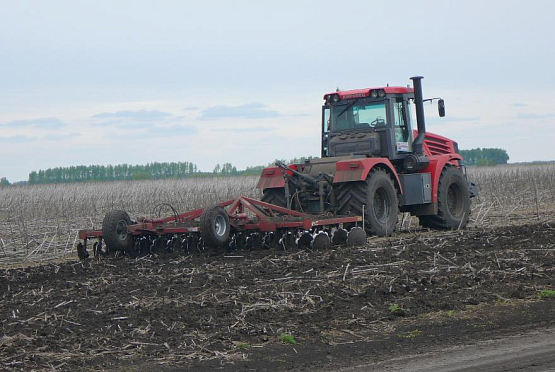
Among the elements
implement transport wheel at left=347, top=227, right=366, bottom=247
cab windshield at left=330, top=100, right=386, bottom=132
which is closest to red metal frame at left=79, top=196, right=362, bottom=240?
implement transport wheel at left=347, top=227, right=366, bottom=247

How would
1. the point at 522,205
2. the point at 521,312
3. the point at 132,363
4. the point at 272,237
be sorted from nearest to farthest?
the point at 132,363
the point at 521,312
the point at 272,237
the point at 522,205

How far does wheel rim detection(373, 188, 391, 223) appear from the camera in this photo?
50.2ft

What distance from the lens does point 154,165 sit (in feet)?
210

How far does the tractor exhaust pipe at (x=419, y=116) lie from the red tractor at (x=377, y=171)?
1cm

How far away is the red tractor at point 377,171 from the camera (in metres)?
14.7

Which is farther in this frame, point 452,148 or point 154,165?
point 154,165

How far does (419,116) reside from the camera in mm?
16500

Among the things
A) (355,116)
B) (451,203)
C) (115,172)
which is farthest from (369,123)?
(115,172)

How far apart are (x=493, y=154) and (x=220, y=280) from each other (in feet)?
252

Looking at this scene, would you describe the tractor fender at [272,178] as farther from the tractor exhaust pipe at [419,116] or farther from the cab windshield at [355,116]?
the tractor exhaust pipe at [419,116]

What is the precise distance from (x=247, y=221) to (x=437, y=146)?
5844 mm

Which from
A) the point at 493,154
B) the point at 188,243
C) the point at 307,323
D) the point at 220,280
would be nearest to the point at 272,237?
the point at 188,243

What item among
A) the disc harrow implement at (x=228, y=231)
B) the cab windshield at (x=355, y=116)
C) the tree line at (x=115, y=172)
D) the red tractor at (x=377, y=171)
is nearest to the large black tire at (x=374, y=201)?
the red tractor at (x=377, y=171)

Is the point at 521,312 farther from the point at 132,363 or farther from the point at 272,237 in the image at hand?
the point at 272,237
